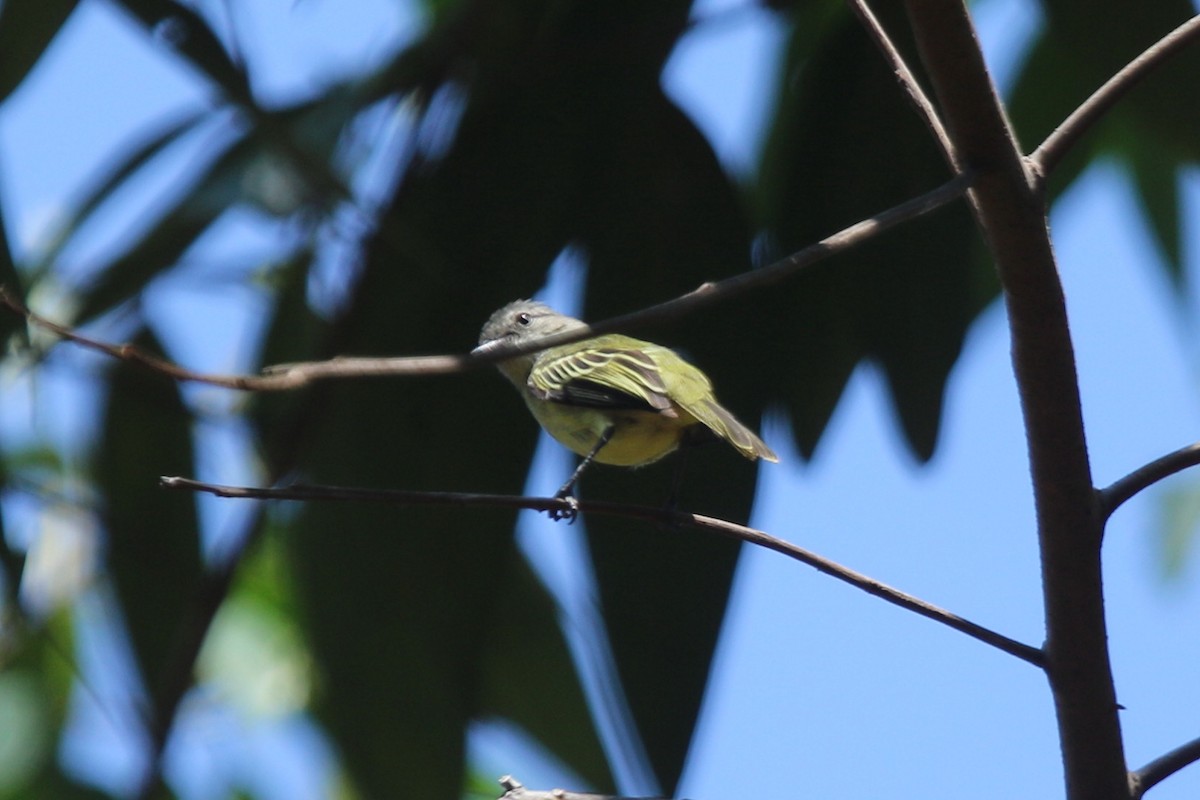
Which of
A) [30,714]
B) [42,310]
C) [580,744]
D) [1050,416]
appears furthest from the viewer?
[30,714]

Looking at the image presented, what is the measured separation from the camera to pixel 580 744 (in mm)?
3137

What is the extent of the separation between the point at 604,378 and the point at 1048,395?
129cm

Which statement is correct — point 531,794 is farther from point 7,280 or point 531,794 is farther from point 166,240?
point 166,240

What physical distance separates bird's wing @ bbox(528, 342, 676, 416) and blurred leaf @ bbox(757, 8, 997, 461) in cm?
34

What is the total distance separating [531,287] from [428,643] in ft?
2.61

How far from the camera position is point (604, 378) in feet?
8.48

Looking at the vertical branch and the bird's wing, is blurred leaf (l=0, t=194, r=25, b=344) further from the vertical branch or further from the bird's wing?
the vertical branch

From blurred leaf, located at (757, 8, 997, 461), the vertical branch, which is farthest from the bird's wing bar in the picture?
the vertical branch

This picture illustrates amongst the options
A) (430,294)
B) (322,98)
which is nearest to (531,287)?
(430,294)

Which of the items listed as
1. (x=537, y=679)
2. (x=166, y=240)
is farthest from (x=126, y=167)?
(x=537, y=679)

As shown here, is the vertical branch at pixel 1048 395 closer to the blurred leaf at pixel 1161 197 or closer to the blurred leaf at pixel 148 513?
the blurred leaf at pixel 1161 197

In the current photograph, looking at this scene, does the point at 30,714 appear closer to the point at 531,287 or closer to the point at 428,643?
the point at 428,643

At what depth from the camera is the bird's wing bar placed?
2453mm

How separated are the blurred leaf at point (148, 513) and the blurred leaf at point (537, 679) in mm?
720
